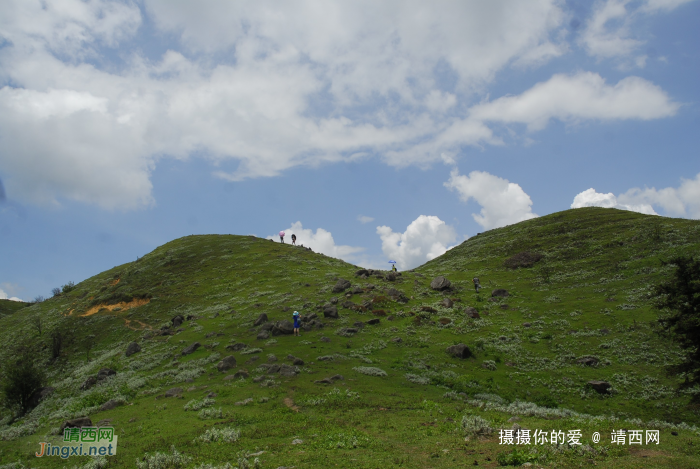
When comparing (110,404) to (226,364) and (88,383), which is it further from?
(88,383)

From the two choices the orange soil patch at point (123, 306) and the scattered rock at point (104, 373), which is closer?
the scattered rock at point (104, 373)

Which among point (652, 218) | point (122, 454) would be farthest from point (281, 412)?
point (652, 218)

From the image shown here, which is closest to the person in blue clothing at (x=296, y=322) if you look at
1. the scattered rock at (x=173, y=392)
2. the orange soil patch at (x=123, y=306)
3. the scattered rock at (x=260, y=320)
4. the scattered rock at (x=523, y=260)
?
the scattered rock at (x=260, y=320)

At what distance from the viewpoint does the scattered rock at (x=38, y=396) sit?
36.1 meters

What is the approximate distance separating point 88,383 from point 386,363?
1211 inches

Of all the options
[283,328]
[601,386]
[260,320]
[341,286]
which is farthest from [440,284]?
[601,386]

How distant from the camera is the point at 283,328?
4100 centimetres

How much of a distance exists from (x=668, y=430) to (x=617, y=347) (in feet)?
57.6

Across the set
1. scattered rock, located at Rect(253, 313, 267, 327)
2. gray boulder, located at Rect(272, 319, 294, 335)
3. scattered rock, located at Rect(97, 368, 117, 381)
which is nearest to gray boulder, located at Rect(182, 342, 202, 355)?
scattered rock, located at Rect(253, 313, 267, 327)

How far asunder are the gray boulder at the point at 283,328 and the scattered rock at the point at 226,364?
23.4ft

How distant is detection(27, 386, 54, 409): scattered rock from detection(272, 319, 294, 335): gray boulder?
23.8 meters

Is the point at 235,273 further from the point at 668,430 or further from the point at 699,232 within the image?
the point at 699,232

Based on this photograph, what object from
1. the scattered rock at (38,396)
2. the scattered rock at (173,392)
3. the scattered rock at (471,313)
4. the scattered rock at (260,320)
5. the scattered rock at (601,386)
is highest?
the scattered rock at (471,313)

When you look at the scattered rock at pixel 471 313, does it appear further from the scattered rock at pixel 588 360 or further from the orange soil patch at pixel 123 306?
the orange soil patch at pixel 123 306
